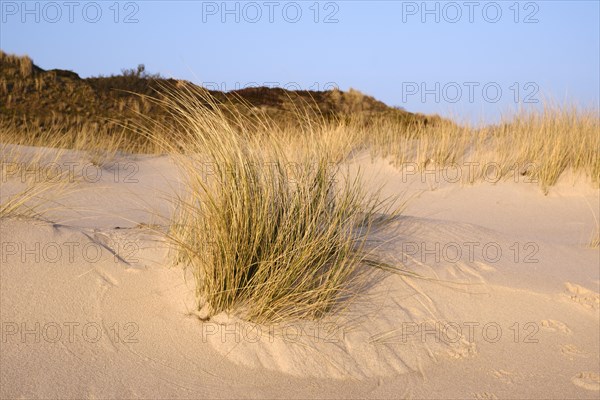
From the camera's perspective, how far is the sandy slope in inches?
99.3

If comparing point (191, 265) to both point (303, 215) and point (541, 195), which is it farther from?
point (541, 195)

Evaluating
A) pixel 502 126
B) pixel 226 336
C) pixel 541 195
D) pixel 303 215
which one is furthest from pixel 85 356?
pixel 502 126

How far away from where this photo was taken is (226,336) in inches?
108

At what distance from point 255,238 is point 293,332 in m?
0.46

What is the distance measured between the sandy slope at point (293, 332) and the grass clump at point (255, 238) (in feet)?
0.37

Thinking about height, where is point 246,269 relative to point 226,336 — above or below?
above

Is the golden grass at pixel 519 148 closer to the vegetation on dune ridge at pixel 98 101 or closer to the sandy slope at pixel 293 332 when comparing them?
the sandy slope at pixel 293 332

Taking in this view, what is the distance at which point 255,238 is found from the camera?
9.60ft

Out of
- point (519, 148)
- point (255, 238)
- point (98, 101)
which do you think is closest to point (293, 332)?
point (255, 238)

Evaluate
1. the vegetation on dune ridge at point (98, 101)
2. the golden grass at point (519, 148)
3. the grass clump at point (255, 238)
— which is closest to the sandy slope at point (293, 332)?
the grass clump at point (255, 238)

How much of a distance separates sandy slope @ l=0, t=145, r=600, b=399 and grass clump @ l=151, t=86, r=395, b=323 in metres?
0.11

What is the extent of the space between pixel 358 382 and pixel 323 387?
16cm

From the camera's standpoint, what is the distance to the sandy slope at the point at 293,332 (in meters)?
2.52

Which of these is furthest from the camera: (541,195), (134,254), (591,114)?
(591,114)
